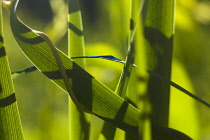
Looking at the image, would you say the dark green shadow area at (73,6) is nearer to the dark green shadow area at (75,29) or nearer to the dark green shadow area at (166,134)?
the dark green shadow area at (75,29)

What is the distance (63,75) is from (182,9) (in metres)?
0.27

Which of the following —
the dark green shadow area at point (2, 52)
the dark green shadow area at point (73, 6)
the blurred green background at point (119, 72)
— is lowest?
the blurred green background at point (119, 72)

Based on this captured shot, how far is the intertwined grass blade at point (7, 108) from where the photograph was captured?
0.82 feet

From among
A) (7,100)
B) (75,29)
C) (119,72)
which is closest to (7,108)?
(7,100)

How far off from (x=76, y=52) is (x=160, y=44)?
0.10 metres

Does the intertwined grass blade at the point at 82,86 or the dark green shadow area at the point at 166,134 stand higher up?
the intertwined grass blade at the point at 82,86

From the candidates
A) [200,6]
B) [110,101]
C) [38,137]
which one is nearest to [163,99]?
[110,101]

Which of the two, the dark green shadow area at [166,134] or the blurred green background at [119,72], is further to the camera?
the blurred green background at [119,72]

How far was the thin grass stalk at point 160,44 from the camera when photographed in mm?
253

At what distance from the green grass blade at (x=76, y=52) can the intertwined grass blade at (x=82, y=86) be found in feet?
0.17

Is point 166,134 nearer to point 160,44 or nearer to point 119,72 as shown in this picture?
point 160,44

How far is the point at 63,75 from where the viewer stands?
0.24 m

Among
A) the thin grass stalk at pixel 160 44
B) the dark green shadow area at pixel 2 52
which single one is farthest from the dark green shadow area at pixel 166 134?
the dark green shadow area at pixel 2 52

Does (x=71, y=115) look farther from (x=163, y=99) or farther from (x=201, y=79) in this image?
(x=201, y=79)
